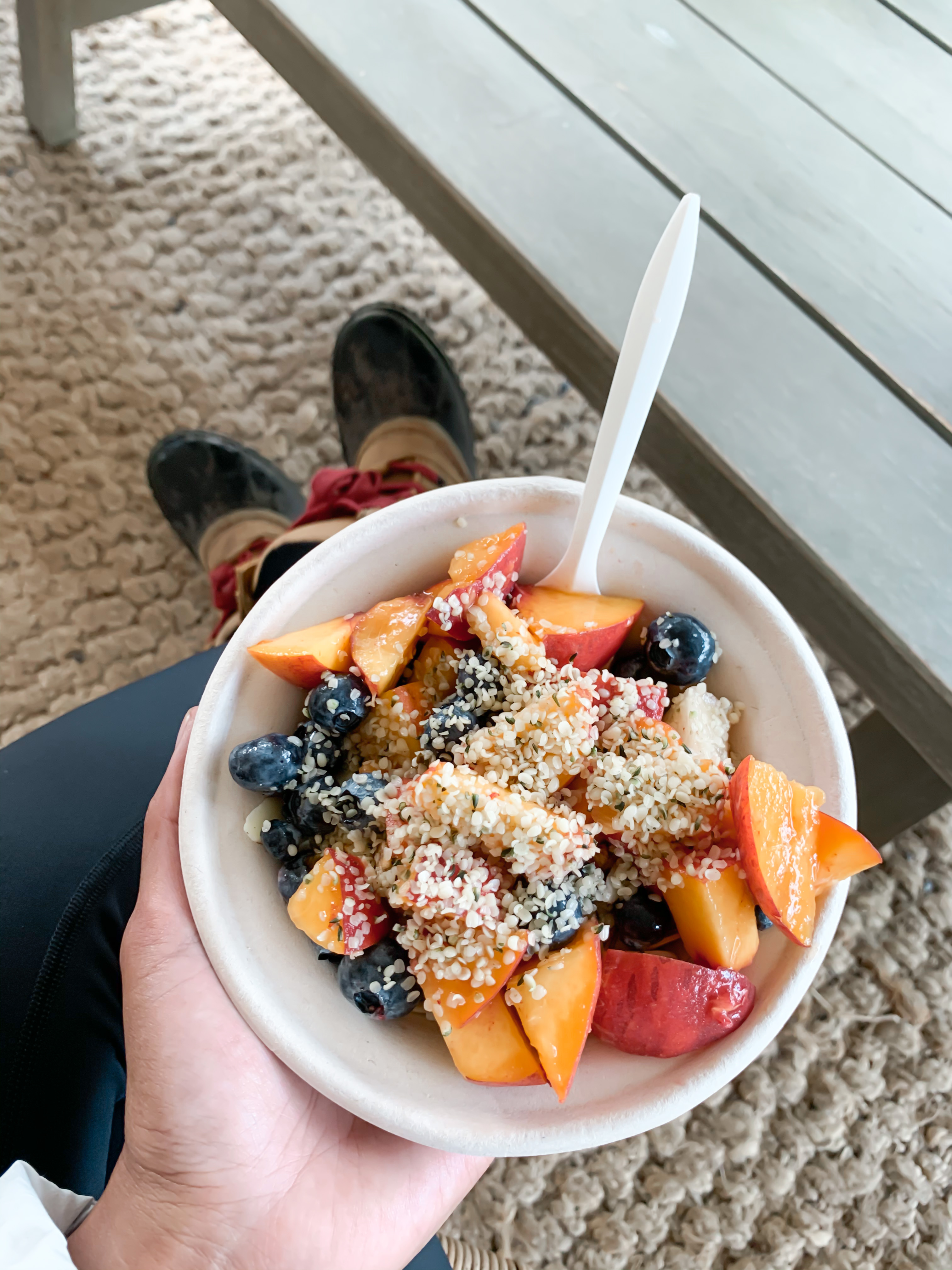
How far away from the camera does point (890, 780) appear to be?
984 mm

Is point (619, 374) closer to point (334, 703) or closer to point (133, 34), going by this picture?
point (334, 703)

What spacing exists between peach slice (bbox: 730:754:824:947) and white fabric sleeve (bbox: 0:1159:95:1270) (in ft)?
1.50

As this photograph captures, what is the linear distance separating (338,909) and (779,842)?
242 millimetres

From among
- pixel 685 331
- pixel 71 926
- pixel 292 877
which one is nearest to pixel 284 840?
pixel 292 877

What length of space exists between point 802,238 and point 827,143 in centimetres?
12

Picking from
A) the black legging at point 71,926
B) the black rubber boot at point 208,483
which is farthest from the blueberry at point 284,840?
the black rubber boot at point 208,483

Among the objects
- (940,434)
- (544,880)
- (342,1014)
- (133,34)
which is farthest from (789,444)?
(133,34)

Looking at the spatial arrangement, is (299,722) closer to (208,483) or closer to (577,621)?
(577,621)

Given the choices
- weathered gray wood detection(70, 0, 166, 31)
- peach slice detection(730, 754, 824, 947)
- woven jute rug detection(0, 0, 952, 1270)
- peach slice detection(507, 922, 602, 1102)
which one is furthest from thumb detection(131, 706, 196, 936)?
weathered gray wood detection(70, 0, 166, 31)

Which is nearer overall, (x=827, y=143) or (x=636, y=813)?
Result: (x=636, y=813)

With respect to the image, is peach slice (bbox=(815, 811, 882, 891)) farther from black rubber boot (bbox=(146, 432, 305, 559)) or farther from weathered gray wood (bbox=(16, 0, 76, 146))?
weathered gray wood (bbox=(16, 0, 76, 146))

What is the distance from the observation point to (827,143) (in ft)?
2.98

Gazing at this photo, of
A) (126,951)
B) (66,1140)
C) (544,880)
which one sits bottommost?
(66,1140)

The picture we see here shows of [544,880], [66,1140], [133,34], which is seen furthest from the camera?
[133,34]
